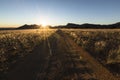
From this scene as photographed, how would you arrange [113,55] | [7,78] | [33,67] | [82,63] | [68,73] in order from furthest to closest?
[113,55], [82,63], [33,67], [68,73], [7,78]

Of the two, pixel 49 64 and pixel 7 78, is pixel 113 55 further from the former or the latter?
pixel 7 78

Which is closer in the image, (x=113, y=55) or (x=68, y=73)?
(x=68, y=73)

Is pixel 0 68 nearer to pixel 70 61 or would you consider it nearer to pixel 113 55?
pixel 70 61

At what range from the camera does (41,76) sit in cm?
1012

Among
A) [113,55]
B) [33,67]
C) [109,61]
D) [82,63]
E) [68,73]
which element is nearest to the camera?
[68,73]

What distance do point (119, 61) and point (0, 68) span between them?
7.67m

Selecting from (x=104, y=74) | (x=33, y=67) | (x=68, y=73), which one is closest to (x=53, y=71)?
(x=68, y=73)

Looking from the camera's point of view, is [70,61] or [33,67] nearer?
[33,67]

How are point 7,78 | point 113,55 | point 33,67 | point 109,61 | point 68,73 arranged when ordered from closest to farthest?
point 7,78 < point 68,73 < point 33,67 < point 109,61 < point 113,55

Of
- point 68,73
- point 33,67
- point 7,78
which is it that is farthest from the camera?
point 33,67

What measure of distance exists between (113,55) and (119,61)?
4.72 ft

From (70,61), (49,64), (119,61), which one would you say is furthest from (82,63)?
(119,61)

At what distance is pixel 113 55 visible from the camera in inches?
623

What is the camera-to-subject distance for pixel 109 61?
14.3 meters
